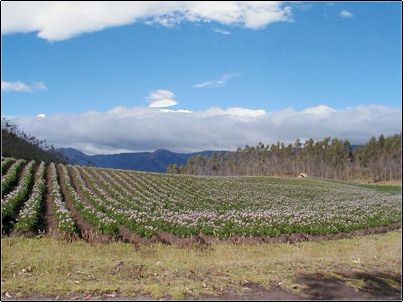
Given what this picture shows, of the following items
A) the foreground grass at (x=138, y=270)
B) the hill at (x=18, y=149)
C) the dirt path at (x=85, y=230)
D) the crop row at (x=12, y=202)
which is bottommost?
the dirt path at (x=85, y=230)

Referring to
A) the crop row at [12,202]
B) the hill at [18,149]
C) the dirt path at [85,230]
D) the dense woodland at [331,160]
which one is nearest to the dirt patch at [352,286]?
the dirt path at [85,230]

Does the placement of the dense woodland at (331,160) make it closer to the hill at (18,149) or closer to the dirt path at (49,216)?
the hill at (18,149)

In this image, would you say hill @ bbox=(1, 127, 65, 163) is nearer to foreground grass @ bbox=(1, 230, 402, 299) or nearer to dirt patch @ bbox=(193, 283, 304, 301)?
foreground grass @ bbox=(1, 230, 402, 299)

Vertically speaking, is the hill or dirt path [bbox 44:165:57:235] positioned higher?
the hill

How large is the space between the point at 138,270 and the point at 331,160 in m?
90.5

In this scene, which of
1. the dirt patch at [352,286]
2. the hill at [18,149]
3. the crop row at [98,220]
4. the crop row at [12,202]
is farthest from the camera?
the hill at [18,149]

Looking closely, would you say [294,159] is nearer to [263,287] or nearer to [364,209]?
[364,209]

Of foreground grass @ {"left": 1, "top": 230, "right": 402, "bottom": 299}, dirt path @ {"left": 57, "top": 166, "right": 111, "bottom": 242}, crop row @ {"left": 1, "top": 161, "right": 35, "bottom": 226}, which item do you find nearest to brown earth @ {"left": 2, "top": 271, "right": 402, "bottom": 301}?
foreground grass @ {"left": 1, "top": 230, "right": 402, "bottom": 299}

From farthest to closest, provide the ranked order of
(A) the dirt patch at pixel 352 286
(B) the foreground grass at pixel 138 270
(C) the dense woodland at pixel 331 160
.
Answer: (C) the dense woodland at pixel 331 160 < (A) the dirt patch at pixel 352 286 < (B) the foreground grass at pixel 138 270

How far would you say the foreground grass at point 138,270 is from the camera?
8.49m

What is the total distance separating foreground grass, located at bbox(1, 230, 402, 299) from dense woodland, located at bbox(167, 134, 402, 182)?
81538 millimetres

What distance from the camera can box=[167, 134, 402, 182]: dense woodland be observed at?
92.8 m

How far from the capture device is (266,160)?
390 ft

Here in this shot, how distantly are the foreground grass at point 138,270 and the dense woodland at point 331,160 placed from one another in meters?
81.5
